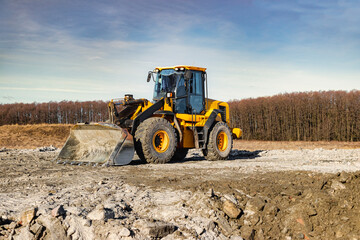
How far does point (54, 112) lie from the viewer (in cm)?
3650

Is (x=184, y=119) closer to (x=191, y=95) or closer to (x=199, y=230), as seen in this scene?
(x=191, y=95)

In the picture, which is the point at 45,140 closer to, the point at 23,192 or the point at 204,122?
the point at 204,122

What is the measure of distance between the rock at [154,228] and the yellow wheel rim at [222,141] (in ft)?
27.3

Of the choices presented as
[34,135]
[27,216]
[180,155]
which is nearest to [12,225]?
[27,216]

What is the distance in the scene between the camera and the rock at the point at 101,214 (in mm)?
5147

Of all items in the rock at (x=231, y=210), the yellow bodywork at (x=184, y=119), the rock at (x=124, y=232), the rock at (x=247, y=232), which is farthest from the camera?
the yellow bodywork at (x=184, y=119)

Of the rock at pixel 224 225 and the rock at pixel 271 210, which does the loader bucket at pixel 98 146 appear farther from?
the rock at pixel 271 210

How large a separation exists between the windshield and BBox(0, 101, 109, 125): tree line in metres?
24.5

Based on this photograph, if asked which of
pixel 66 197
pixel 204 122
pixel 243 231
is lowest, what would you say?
pixel 243 231

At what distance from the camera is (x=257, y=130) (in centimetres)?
3061

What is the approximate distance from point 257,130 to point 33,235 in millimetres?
27137

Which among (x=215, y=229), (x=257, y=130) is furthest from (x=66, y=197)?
(x=257, y=130)

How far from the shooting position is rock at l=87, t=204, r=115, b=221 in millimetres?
5147

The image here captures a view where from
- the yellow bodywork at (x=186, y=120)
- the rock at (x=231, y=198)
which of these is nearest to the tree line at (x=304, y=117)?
the yellow bodywork at (x=186, y=120)
